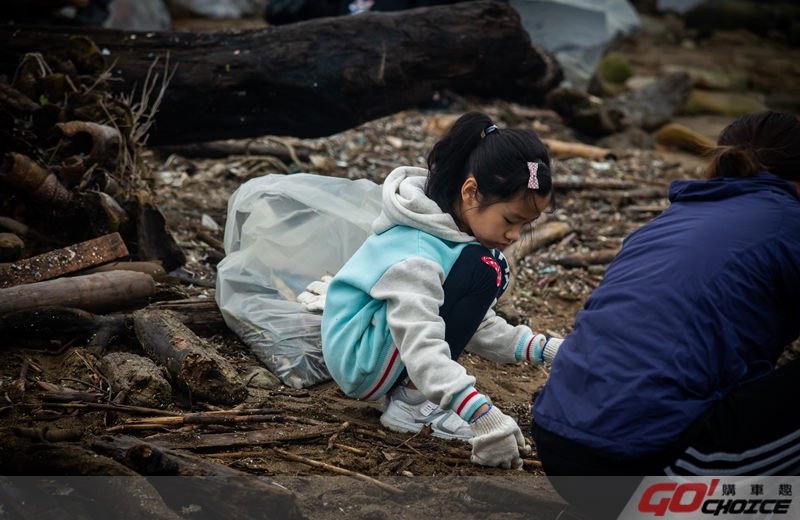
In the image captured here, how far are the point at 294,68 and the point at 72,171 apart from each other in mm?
1623

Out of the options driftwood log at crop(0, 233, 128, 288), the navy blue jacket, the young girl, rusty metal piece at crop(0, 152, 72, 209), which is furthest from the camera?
rusty metal piece at crop(0, 152, 72, 209)

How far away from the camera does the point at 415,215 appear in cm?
226

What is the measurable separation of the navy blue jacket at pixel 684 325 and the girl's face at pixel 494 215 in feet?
1.51

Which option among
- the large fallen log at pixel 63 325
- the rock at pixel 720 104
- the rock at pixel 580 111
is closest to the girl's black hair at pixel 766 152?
the large fallen log at pixel 63 325

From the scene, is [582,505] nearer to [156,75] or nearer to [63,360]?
[63,360]

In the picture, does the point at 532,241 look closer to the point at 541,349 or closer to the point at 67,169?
the point at 541,349

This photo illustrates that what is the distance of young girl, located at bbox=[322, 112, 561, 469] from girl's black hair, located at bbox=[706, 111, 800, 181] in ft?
1.74

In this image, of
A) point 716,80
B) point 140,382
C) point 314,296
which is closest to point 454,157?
point 314,296

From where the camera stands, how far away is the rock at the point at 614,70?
1152 cm

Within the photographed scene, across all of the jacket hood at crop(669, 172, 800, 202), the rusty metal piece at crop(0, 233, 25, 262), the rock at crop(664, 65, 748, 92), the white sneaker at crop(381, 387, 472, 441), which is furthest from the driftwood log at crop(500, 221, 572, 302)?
the rock at crop(664, 65, 748, 92)

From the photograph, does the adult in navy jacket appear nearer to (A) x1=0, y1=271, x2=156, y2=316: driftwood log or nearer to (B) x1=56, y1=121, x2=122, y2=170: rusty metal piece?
(A) x1=0, y1=271, x2=156, y2=316: driftwood log

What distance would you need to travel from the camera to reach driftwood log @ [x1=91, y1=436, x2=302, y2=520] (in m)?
1.80

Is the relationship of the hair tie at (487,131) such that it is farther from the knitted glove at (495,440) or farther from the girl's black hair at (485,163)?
the knitted glove at (495,440)

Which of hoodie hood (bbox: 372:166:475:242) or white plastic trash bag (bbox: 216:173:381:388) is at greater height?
hoodie hood (bbox: 372:166:475:242)
